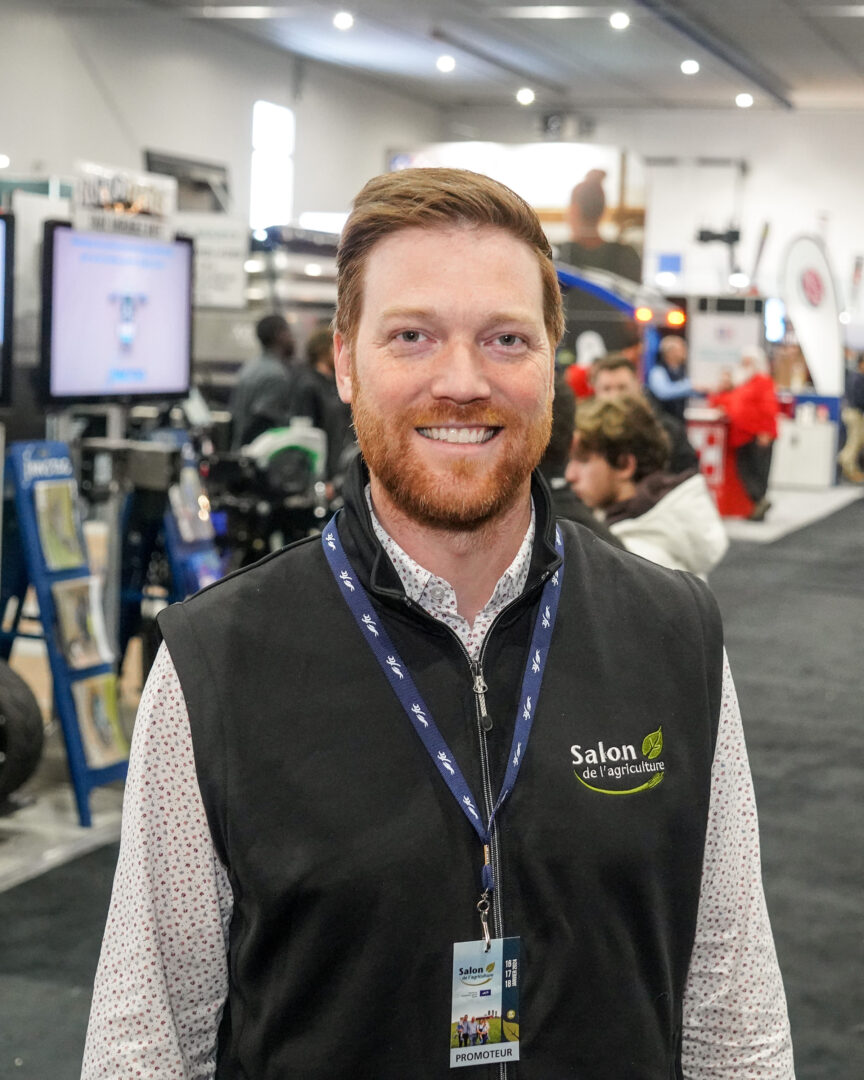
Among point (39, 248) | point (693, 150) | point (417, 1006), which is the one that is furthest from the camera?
point (693, 150)

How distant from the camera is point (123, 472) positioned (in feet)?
14.9

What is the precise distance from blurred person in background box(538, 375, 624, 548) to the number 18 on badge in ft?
6.63

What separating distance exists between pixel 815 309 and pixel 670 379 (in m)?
6.01

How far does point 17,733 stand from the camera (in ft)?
12.3

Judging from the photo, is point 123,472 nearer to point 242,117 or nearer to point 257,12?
point 257,12

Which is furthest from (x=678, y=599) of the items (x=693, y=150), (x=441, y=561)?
(x=693, y=150)

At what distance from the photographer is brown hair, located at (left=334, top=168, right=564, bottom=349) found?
1.16m

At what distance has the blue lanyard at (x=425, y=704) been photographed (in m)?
1.13

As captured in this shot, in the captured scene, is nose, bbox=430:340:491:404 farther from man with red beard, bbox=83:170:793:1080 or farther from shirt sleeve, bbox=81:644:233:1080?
shirt sleeve, bbox=81:644:233:1080

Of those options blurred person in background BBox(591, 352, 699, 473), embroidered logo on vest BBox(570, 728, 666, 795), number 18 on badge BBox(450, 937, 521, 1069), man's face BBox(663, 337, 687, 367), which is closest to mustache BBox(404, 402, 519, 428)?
embroidered logo on vest BBox(570, 728, 666, 795)

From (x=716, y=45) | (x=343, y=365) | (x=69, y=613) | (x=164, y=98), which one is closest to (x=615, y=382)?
(x=69, y=613)

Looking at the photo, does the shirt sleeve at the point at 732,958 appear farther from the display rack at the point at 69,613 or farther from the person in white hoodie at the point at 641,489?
the display rack at the point at 69,613

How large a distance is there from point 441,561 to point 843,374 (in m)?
16.1

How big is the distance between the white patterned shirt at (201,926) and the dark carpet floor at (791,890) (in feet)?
6.15
